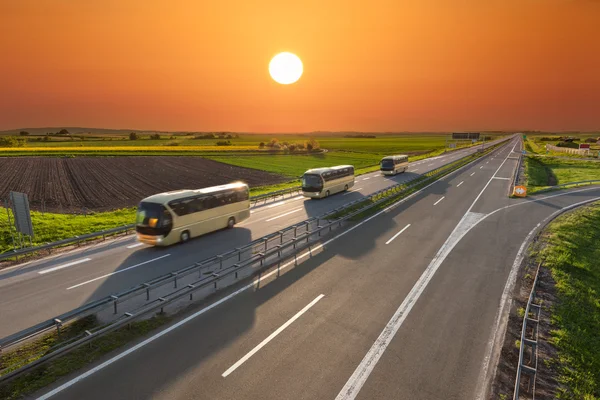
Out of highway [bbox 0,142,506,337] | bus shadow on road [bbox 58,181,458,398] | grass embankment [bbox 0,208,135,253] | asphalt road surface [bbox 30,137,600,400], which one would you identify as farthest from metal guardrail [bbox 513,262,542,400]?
grass embankment [bbox 0,208,135,253]

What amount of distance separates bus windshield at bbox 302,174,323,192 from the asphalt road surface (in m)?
14.0

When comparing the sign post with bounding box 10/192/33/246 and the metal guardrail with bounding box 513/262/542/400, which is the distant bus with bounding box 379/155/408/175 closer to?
the metal guardrail with bounding box 513/262/542/400

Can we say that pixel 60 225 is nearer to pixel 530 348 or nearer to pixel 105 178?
pixel 105 178

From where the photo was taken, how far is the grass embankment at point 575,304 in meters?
8.87

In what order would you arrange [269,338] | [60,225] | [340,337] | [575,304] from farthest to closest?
1. [60,225]
2. [575,304]
3. [340,337]
4. [269,338]

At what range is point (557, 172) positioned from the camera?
192 ft

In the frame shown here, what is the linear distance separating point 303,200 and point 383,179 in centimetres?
1895

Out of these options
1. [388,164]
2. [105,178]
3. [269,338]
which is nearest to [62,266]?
[269,338]

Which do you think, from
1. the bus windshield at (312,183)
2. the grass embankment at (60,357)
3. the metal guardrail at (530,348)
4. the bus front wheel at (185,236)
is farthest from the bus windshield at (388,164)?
the grass embankment at (60,357)

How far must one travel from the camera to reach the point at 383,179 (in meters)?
47.4

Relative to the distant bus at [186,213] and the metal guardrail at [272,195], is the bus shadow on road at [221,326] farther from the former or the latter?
the metal guardrail at [272,195]

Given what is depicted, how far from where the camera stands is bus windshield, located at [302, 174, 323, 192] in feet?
106

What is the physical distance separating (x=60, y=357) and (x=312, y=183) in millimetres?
25483

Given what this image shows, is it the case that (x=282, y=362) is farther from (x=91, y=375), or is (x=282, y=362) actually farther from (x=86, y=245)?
(x=86, y=245)
